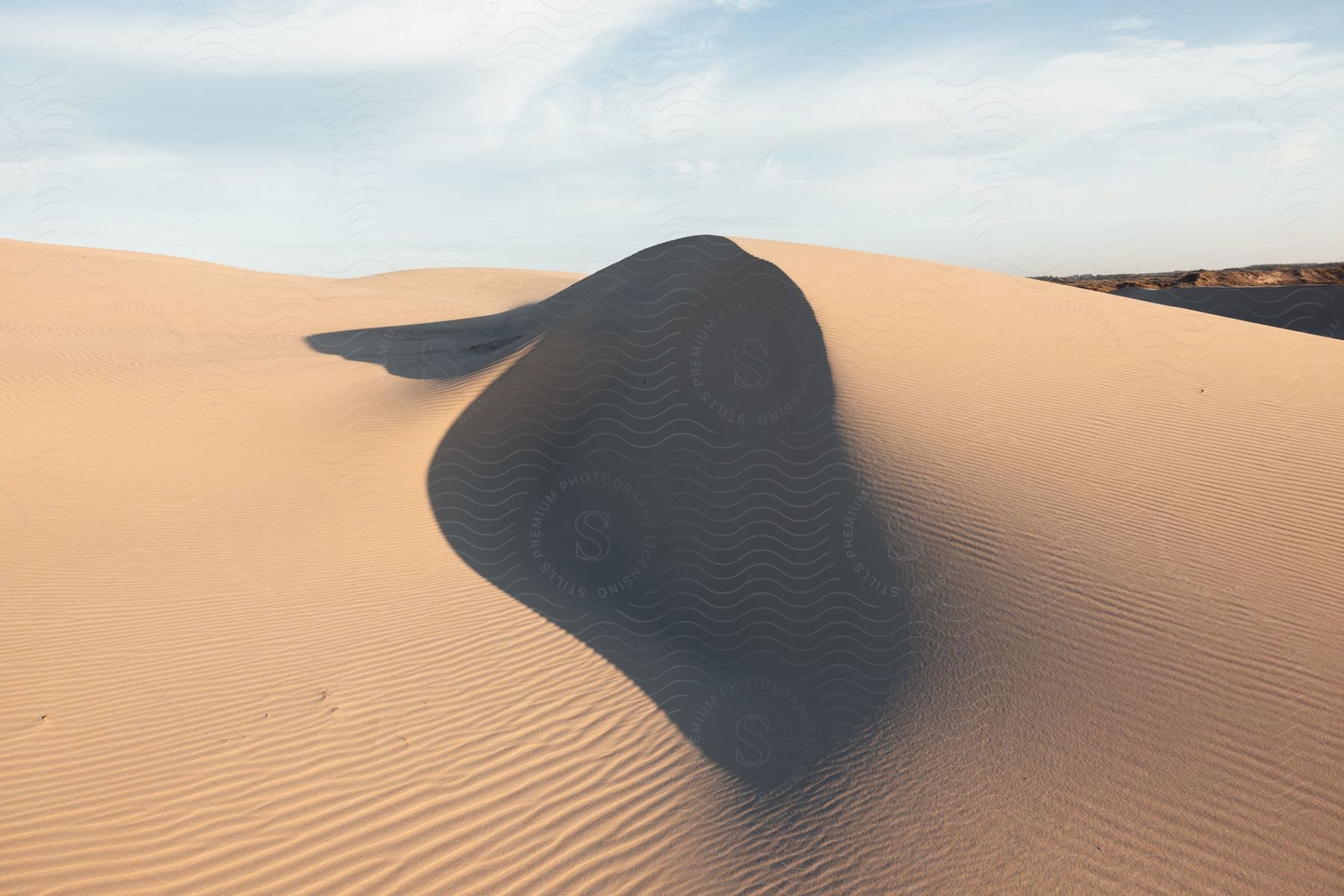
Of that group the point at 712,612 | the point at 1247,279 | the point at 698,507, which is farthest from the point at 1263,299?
the point at 712,612

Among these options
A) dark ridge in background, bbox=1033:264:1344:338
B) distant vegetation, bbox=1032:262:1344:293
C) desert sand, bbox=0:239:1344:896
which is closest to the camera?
desert sand, bbox=0:239:1344:896

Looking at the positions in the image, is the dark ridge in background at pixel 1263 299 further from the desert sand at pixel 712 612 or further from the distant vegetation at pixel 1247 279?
the desert sand at pixel 712 612

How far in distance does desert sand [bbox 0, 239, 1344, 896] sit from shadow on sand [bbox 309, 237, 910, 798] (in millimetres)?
54

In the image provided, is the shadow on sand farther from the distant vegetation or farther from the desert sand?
the distant vegetation

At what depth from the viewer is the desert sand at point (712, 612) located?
4.39 meters

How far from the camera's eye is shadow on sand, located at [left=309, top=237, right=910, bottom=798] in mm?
6191

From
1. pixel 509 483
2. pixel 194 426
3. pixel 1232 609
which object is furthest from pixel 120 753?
pixel 194 426

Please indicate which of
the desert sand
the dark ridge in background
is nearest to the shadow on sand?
the desert sand

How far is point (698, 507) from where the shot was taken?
9070mm

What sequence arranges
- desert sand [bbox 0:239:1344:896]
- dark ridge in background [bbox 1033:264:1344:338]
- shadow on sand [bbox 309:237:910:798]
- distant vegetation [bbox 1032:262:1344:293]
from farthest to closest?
distant vegetation [bbox 1032:262:1344:293]
dark ridge in background [bbox 1033:264:1344:338]
shadow on sand [bbox 309:237:910:798]
desert sand [bbox 0:239:1344:896]

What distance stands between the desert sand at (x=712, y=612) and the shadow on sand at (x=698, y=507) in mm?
54

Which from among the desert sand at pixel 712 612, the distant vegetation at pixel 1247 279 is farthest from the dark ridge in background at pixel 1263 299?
the desert sand at pixel 712 612

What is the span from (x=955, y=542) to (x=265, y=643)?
604 centimetres

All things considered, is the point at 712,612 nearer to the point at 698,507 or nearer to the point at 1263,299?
the point at 698,507
